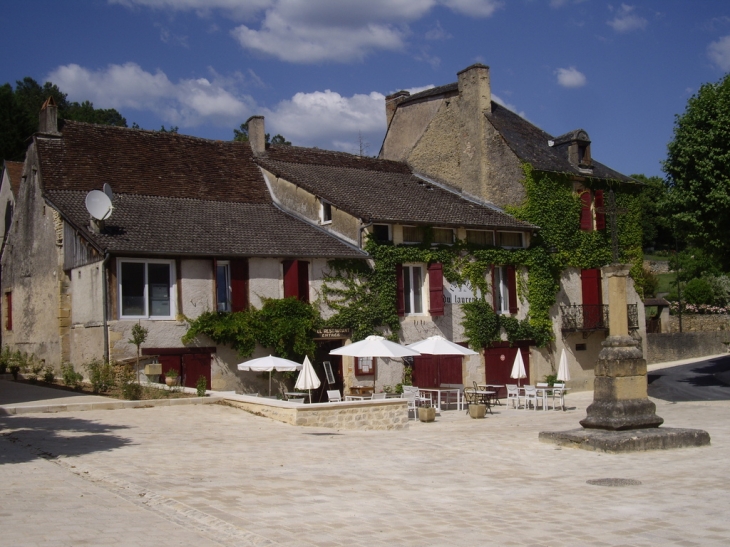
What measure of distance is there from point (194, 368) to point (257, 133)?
10815 mm

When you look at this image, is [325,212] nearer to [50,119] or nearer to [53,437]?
[50,119]

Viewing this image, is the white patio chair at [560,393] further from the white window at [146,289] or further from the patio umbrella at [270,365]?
the white window at [146,289]

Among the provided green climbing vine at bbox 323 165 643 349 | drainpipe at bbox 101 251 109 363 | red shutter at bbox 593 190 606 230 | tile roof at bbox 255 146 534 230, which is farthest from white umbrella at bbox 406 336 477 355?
red shutter at bbox 593 190 606 230

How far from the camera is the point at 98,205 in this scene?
1992cm

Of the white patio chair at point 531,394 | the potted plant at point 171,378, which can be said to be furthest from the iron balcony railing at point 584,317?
the potted plant at point 171,378

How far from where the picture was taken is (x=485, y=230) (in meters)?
26.6

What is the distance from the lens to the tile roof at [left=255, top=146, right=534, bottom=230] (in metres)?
24.8

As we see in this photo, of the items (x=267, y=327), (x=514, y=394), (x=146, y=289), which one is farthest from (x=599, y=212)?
(x=146, y=289)

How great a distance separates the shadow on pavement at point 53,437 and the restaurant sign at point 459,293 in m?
13.8

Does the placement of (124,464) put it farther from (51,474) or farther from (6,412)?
(6,412)

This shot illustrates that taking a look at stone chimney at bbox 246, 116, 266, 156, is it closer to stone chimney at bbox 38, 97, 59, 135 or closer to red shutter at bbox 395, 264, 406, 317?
stone chimney at bbox 38, 97, 59, 135

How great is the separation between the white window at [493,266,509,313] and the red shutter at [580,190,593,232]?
4023mm

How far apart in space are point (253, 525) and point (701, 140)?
811 inches

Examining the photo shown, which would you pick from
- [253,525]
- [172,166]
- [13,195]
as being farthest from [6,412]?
[13,195]
